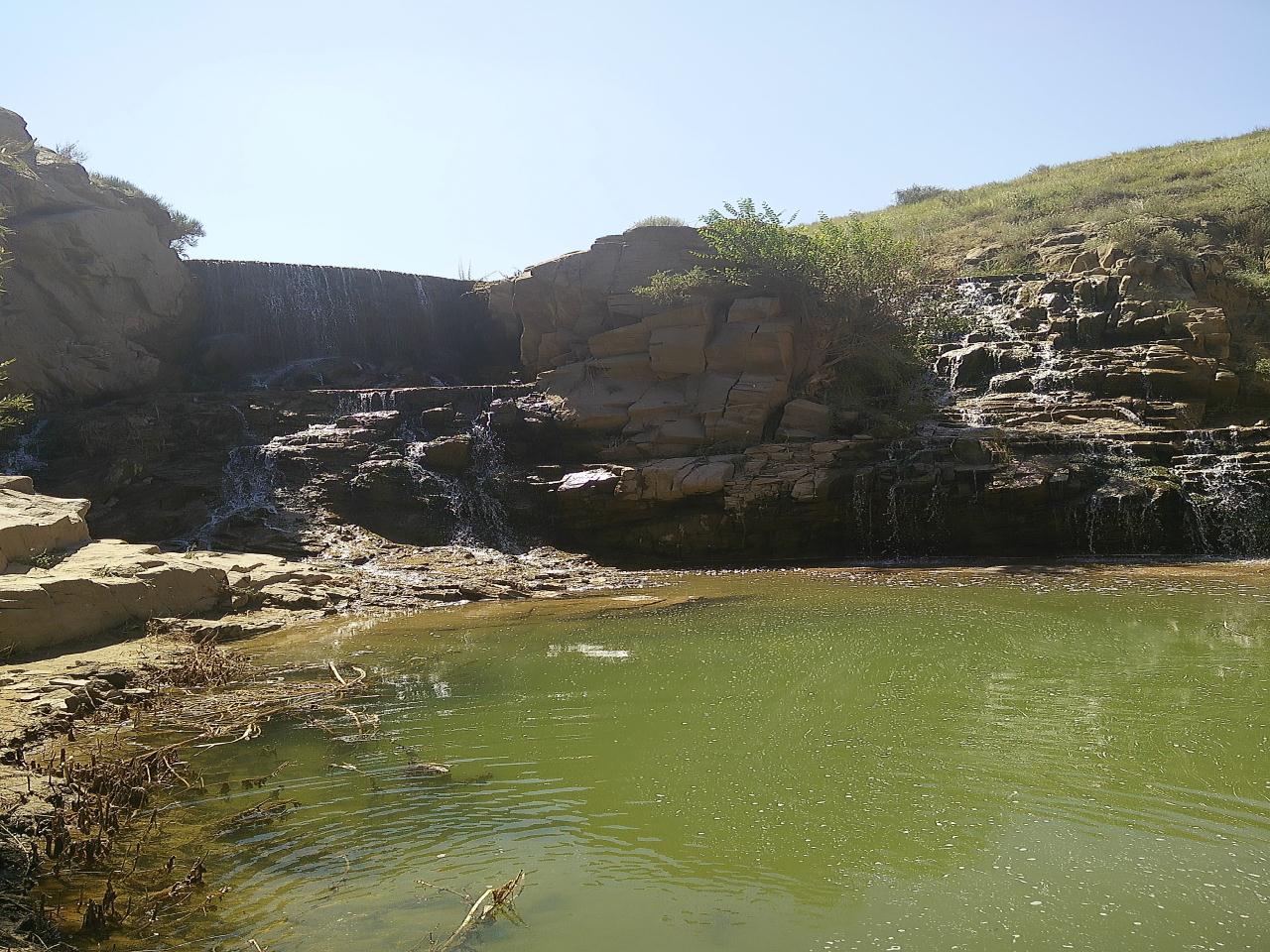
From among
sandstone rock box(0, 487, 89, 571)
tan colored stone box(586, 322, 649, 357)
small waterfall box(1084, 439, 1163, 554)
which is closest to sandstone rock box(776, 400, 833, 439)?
tan colored stone box(586, 322, 649, 357)

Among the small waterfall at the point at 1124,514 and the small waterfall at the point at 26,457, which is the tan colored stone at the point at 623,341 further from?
the small waterfall at the point at 26,457

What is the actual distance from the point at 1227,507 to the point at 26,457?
71.7ft

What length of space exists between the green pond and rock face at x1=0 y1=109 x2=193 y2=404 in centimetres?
1511

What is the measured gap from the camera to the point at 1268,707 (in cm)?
657

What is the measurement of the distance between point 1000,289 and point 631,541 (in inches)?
486

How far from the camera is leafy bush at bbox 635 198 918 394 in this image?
64.8ft

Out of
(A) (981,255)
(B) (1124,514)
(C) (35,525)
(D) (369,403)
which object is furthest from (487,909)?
(A) (981,255)

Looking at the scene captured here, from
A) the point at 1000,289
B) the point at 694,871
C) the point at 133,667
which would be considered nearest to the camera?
the point at 694,871

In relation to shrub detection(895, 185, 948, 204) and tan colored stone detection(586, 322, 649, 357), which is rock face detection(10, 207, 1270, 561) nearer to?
tan colored stone detection(586, 322, 649, 357)

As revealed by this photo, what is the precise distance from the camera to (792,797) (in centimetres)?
521

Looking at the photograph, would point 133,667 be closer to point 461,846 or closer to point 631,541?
point 461,846

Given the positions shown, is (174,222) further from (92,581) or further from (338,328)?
(92,581)

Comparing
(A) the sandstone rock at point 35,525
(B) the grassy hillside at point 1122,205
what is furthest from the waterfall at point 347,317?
(B) the grassy hillside at point 1122,205

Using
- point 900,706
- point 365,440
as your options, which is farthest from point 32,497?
point 900,706
